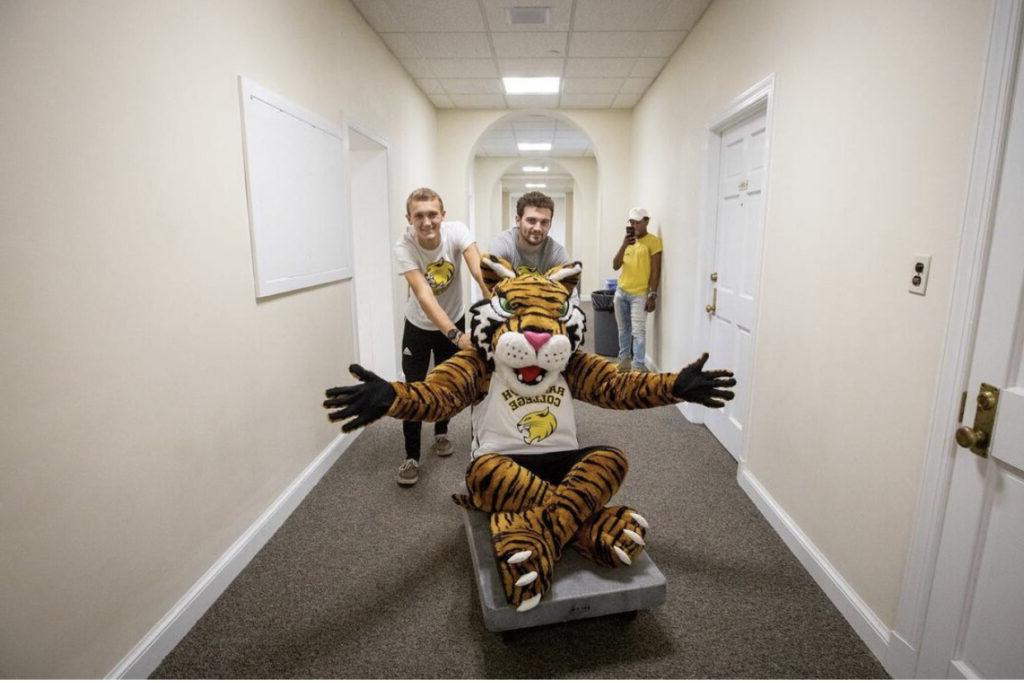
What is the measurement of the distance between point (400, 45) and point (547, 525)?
12.5 ft

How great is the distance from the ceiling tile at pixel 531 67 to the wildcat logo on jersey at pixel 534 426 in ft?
12.0

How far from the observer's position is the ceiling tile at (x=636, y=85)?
16.0 ft

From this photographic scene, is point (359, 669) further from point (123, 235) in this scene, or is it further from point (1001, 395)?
point (1001, 395)

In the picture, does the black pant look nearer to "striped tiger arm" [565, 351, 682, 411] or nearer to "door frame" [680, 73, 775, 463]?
"striped tiger arm" [565, 351, 682, 411]

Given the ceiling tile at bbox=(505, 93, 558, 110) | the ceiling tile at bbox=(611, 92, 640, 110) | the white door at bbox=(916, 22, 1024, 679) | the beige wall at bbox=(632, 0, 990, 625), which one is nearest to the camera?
the white door at bbox=(916, 22, 1024, 679)

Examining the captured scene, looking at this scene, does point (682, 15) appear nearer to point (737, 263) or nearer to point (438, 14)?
point (438, 14)

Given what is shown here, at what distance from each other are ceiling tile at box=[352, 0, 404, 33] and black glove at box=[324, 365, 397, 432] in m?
2.81

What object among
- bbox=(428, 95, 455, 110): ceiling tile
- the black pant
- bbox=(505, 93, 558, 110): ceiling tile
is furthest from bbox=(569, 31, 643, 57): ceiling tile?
the black pant

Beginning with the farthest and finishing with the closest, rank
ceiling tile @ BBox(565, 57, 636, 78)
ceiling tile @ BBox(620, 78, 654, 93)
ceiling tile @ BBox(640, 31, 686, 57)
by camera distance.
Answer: ceiling tile @ BBox(620, 78, 654, 93)
ceiling tile @ BBox(565, 57, 636, 78)
ceiling tile @ BBox(640, 31, 686, 57)

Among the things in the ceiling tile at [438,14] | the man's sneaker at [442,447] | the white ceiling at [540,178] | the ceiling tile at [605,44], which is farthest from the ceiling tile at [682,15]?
the white ceiling at [540,178]

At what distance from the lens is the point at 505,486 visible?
5.49 feet

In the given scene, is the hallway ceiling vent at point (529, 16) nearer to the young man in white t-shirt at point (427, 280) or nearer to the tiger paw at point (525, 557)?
the young man in white t-shirt at point (427, 280)

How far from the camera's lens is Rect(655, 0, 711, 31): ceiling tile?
10.7 feet

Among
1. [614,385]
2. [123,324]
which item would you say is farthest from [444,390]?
[123,324]
